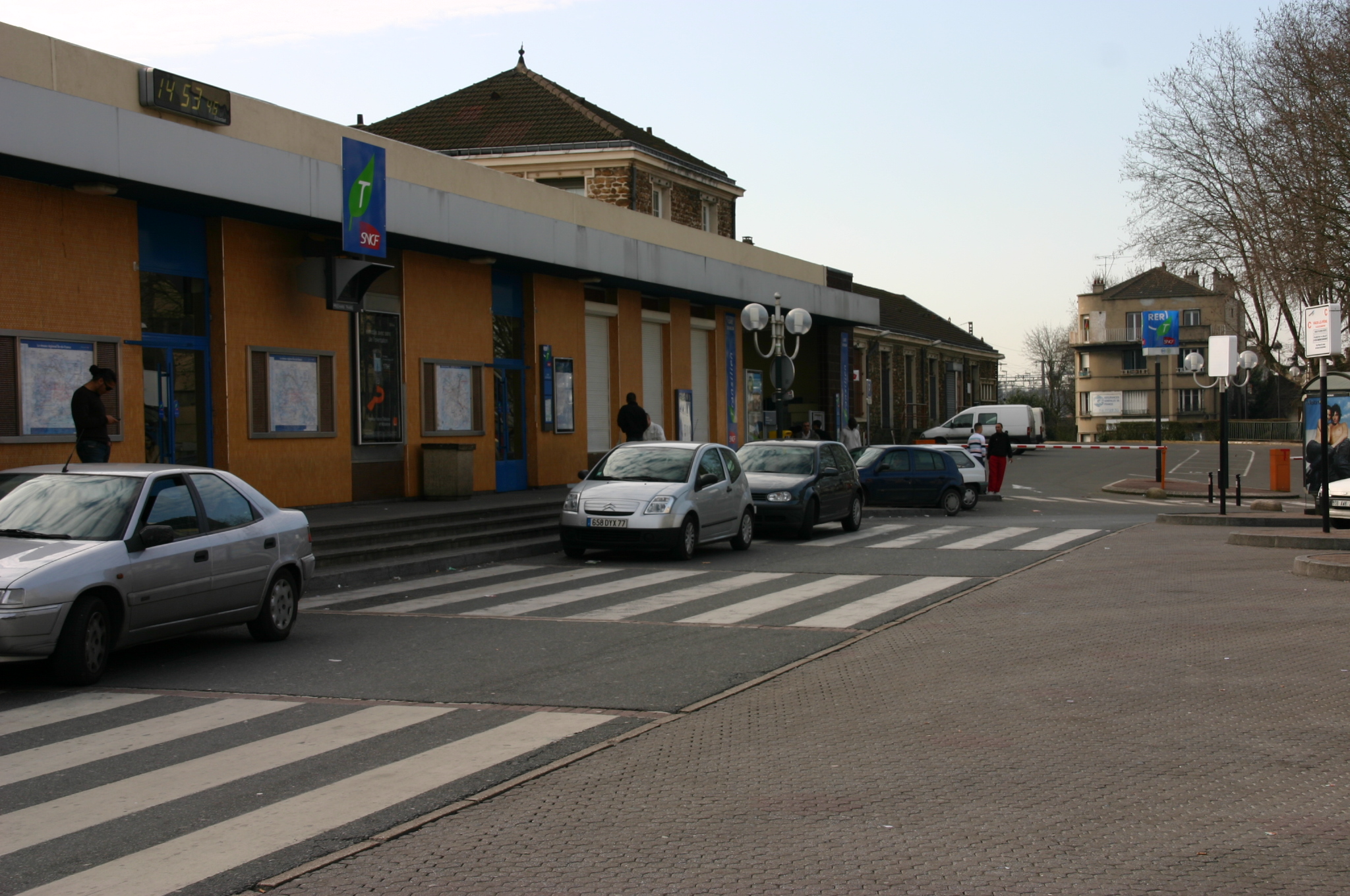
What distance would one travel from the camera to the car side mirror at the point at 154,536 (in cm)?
876

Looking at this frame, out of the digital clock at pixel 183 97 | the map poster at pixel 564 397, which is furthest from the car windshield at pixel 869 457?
the digital clock at pixel 183 97

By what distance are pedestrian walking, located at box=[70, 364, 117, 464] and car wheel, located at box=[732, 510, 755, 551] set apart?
8.55 metres

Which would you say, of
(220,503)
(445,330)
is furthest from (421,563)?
(445,330)

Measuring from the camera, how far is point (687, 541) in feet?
54.9

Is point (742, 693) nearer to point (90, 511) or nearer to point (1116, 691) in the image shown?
point (1116, 691)

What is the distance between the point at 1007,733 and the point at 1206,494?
88.6 ft

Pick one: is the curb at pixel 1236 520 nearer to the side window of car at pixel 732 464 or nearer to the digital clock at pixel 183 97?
the side window of car at pixel 732 464

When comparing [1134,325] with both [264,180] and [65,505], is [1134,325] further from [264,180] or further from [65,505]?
[65,505]

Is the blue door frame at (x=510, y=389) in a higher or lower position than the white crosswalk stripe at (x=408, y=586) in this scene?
higher

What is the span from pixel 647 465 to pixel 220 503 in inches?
321

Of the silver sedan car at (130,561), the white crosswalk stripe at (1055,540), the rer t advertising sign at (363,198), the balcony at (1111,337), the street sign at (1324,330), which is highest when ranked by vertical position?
the balcony at (1111,337)

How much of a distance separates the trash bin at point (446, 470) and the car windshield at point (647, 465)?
402 cm

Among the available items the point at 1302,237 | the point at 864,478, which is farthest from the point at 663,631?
the point at 1302,237

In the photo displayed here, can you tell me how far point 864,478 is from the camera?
86.1ft
